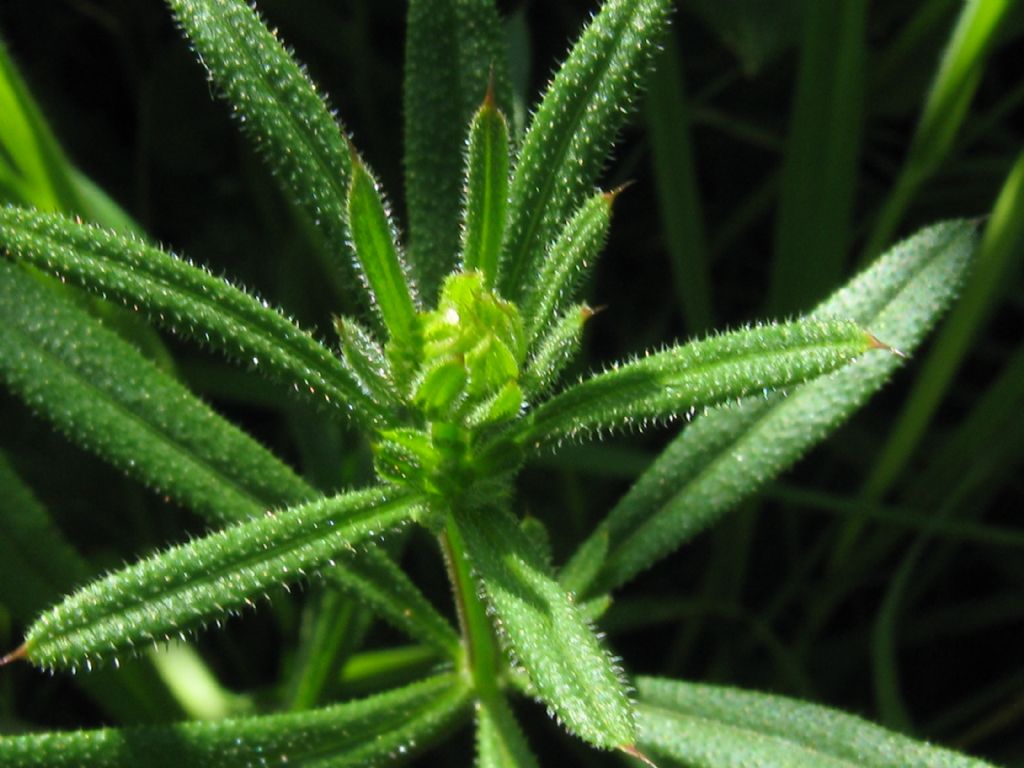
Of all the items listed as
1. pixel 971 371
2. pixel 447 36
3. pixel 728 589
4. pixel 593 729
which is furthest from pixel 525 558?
pixel 971 371

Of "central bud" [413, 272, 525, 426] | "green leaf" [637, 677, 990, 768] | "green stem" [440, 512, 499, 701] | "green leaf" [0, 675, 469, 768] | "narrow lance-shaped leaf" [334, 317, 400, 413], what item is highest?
"narrow lance-shaped leaf" [334, 317, 400, 413]

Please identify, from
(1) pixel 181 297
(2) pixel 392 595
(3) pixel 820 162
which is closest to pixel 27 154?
(1) pixel 181 297

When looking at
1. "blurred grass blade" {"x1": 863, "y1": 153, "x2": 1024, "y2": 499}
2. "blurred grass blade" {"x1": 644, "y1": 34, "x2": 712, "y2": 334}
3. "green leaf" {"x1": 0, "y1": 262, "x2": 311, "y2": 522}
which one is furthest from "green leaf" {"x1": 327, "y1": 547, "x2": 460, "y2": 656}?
"blurred grass blade" {"x1": 863, "y1": 153, "x2": 1024, "y2": 499}

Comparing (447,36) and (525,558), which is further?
(447,36)

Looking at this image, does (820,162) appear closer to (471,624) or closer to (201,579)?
(471,624)

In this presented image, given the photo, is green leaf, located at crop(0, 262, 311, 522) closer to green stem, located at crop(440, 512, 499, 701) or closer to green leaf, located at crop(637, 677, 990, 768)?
green stem, located at crop(440, 512, 499, 701)

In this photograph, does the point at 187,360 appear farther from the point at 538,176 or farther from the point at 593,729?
the point at 593,729
